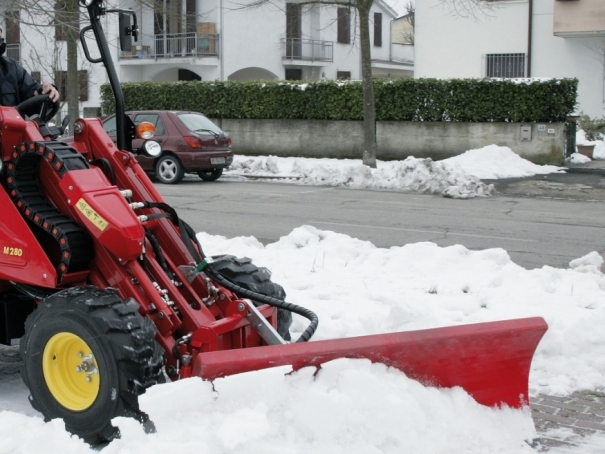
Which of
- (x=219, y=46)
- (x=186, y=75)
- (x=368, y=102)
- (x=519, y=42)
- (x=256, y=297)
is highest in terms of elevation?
(x=219, y=46)

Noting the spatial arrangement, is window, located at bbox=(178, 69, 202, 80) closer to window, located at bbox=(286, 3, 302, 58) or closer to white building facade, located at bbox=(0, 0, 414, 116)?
white building facade, located at bbox=(0, 0, 414, 116)

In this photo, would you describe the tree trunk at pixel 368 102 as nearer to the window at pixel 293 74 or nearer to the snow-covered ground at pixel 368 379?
the snow-covered ground at pixel 368 379

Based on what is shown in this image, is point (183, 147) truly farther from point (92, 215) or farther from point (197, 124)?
point (92, 215)

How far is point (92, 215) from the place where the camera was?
4445 mm

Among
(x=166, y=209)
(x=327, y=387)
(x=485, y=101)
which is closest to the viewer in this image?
(x=327, y=387)

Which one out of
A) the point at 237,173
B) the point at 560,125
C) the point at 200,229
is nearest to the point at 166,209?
the point at 200,229

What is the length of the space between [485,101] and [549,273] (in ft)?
48.4

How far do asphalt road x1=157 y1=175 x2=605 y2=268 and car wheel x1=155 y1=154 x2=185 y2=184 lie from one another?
434mm

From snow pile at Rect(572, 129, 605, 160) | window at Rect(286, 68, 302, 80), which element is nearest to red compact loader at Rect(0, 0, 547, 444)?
snow pile at Rect(572, 129, 605, 160)

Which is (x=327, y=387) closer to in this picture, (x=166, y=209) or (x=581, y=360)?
(x=166, y=209)

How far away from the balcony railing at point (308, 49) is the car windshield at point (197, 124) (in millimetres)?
19718

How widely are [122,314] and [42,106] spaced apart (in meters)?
1.79

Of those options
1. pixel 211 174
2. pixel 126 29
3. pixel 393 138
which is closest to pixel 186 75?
pixel 393 138

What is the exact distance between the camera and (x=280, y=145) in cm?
2494
